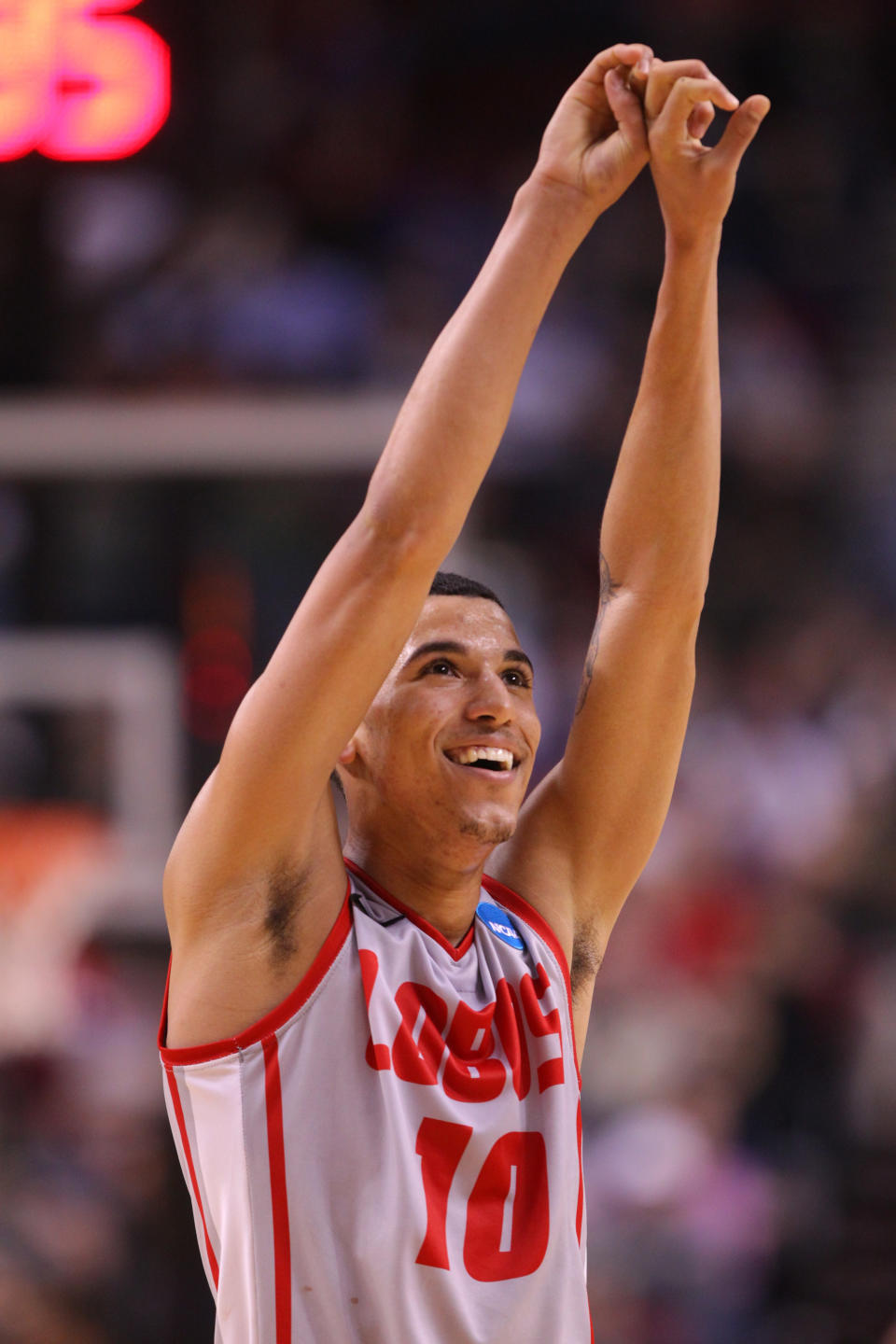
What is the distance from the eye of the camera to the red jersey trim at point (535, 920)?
2.68 m

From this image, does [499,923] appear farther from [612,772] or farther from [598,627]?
[598,627]

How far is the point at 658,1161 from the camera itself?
591cm

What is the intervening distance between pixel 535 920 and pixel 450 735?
39cm

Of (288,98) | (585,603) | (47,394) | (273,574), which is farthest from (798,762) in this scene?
(288,98)

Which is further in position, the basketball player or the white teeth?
the white teeth

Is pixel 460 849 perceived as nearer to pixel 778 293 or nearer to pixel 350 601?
pixel 350 601

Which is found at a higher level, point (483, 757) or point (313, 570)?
point (313, 570)

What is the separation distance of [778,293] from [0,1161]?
4.91 meters

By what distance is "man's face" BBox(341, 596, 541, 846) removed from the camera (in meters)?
2.50

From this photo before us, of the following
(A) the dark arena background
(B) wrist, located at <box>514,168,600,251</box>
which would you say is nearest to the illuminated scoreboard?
(A) the dark arena background

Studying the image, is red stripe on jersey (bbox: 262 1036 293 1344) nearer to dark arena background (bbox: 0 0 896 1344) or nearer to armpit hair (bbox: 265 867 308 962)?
armpit hair (bbox: 265 867 308 962)

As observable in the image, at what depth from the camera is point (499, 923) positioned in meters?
2.70

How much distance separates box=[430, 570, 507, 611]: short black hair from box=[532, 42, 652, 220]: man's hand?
657 mm

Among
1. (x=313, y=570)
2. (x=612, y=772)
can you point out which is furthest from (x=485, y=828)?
(x=313, y=570)
